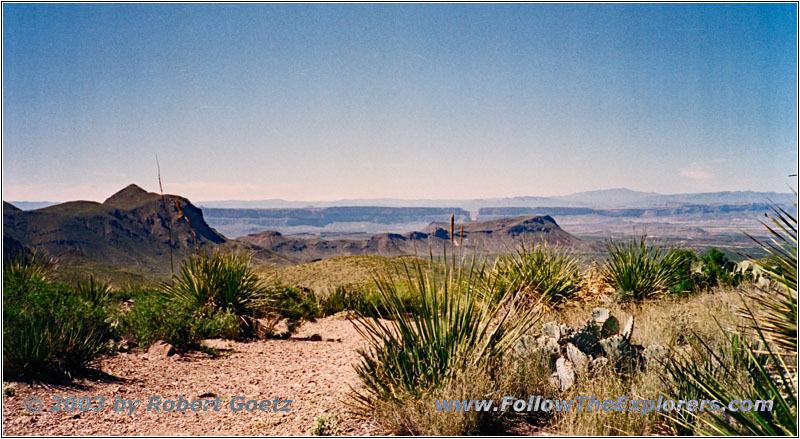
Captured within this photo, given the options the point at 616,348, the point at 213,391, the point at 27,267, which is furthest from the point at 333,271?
the point at 616,348

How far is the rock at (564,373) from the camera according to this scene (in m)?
6.14

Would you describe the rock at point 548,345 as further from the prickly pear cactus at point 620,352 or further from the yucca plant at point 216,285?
the yucca plant at point 216,285

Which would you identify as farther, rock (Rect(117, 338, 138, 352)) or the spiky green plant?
rock (Rect(117, 338, 138, 352))

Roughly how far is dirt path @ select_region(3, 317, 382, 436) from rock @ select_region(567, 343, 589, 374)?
236cm

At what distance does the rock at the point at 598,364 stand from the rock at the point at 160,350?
233 inches

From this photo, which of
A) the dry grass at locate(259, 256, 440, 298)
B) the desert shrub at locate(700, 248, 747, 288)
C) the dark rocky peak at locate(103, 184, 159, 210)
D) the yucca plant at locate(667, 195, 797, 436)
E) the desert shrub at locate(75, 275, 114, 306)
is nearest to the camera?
the yucca plant at locate(667, 195, 797, 436)

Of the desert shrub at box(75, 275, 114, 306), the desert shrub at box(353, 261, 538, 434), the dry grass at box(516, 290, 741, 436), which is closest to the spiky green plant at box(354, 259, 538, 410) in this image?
the desert shrub at box(353, 261, 538, 434)

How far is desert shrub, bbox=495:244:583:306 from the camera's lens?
11.4 meters

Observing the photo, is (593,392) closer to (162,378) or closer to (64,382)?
(162,378)

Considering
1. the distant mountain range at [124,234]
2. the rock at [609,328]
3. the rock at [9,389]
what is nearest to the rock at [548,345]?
the rock at [609,328]

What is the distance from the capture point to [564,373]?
629cm

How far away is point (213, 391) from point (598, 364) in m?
4.46

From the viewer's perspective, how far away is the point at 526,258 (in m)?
12.0

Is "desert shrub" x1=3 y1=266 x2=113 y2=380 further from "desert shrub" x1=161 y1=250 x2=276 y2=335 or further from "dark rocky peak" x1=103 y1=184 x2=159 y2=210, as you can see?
"dark rocky peak" x1=103 y1=184 x2=159 y2=210
